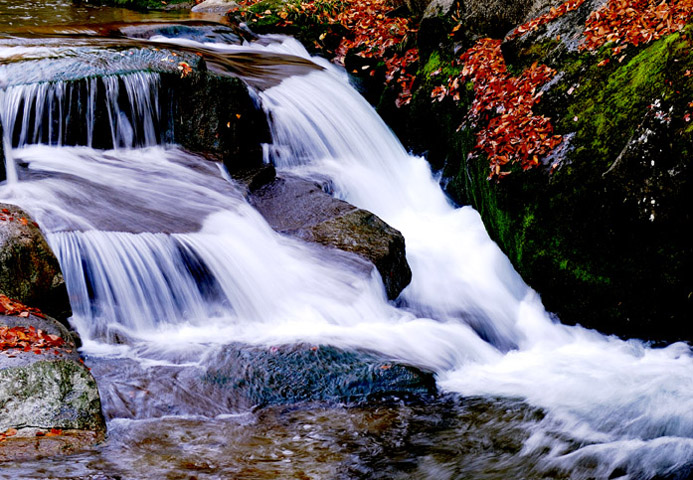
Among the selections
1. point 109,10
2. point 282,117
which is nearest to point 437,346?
point 282,117

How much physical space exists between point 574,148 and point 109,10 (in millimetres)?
12597

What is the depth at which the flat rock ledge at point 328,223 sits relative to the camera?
6.82m

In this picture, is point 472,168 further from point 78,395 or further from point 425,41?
point 78,395

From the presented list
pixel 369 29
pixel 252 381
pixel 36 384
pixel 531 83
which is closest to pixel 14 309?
pixel 36 384

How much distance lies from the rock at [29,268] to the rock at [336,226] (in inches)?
101

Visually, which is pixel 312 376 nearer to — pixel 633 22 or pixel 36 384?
pixel 36 384

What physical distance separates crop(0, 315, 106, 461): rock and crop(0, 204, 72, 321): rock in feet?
3.30

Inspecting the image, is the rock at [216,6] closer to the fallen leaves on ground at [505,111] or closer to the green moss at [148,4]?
the green moss at [148,4]

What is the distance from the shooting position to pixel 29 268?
5.12 meters

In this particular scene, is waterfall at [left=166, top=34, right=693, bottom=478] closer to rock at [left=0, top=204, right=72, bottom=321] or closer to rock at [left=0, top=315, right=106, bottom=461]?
rock at [left=0, top=315, right=106, bottom=461]

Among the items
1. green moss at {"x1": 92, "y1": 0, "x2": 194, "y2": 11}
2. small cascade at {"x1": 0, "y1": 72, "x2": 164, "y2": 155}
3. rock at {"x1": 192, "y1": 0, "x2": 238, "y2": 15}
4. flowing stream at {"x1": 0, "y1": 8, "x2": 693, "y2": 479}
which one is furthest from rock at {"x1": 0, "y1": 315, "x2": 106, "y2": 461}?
green moss at {"x1": 92, "y1": 0, "x2": 194, "y2": 11}

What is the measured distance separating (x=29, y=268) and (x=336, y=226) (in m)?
3.11

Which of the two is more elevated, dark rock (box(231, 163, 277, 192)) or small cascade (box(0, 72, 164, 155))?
small cascade (box(0, 72, 164, 155))

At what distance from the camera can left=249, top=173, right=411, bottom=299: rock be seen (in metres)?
6.81
